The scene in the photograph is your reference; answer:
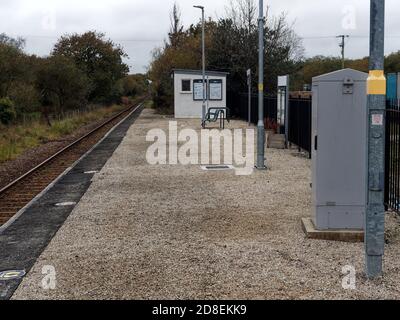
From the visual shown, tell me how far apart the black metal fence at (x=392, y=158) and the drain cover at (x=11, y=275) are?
16.4ft

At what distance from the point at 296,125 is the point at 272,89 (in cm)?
2102

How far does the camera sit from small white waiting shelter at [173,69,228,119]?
37.7 metres

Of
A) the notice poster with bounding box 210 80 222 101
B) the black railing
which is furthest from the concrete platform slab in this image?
the notice poster with bounding box 210 80 222 101

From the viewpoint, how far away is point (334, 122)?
751 cm

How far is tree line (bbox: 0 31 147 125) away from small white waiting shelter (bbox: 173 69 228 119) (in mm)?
7546

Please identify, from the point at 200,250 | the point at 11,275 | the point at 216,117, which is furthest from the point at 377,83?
the point at 216,117

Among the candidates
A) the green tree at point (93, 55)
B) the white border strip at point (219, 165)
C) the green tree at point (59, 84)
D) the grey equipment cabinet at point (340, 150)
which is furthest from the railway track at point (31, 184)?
the green tree at point (93, 55)

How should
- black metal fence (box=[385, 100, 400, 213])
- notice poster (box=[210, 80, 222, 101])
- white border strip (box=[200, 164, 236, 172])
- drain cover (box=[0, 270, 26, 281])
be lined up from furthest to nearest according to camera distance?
notice poster (box=[210, 80, 222, 101]) → white border strip (box=[200, 164, 236, 172]) → black metal fence (box=[385, 100, 400, 213]) → drain cover (box=[0, 270, 26, 281])

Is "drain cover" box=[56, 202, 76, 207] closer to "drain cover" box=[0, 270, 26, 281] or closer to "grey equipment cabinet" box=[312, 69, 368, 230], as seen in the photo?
"drain cover" box=[0, 270, 26, 281]

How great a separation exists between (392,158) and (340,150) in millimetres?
2766

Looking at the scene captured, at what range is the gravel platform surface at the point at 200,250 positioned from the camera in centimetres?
583

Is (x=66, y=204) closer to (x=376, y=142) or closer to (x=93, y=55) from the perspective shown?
(x=376, y=142)
